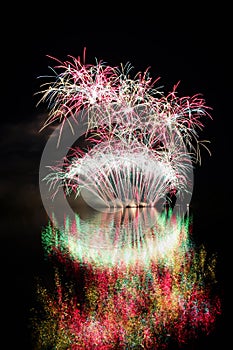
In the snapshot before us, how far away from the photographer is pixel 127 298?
750 cm

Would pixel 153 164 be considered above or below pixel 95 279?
above

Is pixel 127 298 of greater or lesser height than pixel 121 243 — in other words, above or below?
below

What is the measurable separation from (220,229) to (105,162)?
12877 mm

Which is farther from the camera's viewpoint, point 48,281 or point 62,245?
point 62,245

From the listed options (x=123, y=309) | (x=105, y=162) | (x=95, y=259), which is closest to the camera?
(x=123, y=309)

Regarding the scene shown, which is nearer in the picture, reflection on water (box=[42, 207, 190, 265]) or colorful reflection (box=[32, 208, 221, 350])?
colorful reflection (box=[32, 208, 221, 350])

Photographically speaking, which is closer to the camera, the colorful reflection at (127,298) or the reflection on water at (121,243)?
the colorful reflection at (127,298)

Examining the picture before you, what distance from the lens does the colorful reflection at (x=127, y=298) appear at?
574 cm

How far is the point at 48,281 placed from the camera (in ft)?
29.8

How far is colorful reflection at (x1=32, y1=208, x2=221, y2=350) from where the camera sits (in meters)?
5.74

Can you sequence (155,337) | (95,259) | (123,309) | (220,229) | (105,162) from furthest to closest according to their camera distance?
(105,162)
(220,229)
(95,259)
(123,309)
(155,337)

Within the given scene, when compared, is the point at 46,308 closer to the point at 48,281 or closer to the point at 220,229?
the point at 48,281

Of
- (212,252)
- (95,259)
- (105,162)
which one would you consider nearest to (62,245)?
(95,259)

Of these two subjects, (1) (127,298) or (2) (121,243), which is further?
(2) (121,243)
